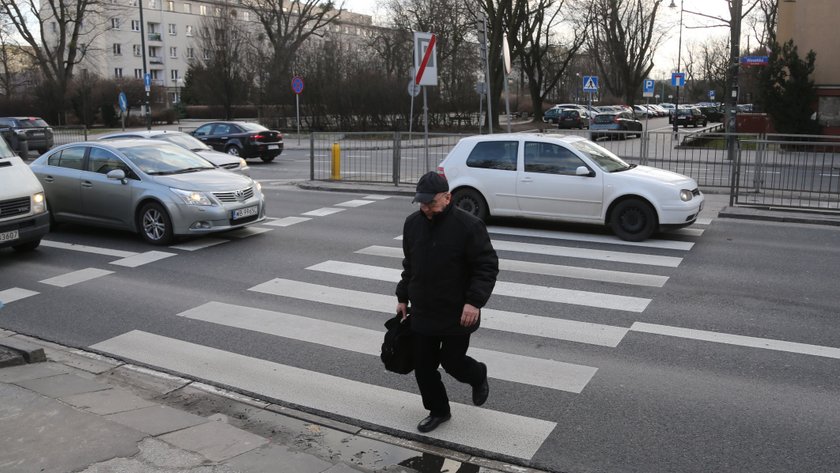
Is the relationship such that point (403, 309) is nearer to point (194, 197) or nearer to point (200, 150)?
point (194, 197)

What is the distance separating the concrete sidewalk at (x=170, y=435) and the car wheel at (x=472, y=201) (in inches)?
286

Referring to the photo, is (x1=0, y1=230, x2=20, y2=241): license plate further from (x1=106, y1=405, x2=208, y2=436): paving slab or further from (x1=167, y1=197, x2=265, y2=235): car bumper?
(x1=106, y1=405, x2=208, y2=436): paving slab

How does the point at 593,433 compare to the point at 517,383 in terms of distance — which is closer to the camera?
the point at 593,433

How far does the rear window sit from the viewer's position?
40.5 ft

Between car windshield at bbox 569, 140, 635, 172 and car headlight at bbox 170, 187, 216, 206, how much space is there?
5.71 m

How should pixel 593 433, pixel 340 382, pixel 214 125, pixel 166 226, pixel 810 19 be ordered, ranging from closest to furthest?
1. pixel 593 433
2. pixel 340 382
3. pixel 166 226
4. pixel 214 125
5. pixel 810 19

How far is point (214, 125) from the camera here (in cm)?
2748

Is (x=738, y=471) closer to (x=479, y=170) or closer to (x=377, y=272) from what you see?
(x=377, y=272)

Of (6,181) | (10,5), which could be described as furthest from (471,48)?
(6,181)

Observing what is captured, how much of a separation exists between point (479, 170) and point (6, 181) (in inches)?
276

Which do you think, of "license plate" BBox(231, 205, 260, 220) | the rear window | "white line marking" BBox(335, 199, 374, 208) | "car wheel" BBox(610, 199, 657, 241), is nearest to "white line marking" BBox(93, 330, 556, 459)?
"license plate" BBox(231, 205, 260, 220)

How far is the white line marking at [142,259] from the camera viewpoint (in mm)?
10305

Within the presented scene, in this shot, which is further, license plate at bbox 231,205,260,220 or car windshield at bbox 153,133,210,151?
car windshield at bbox 153,133,210,151

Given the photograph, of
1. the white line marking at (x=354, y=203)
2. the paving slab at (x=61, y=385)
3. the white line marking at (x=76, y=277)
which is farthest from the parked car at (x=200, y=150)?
the paving slab at (x=61, y=385)
